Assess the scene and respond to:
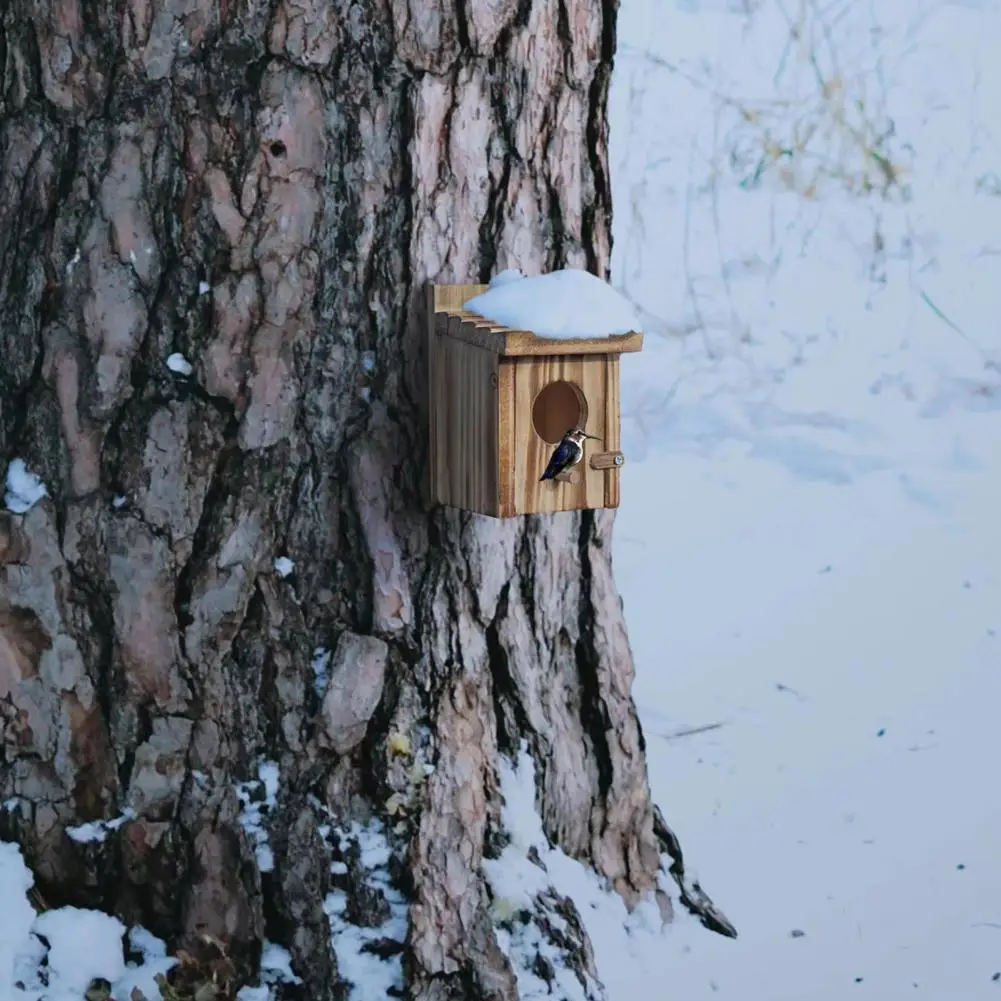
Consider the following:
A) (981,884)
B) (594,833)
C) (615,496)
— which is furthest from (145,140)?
(981,884)

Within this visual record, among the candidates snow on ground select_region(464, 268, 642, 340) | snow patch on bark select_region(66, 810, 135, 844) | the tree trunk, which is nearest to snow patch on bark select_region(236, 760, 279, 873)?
the tree trunk

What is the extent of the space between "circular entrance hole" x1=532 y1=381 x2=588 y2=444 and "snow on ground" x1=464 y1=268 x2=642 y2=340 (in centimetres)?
10

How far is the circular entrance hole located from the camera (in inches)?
68.3

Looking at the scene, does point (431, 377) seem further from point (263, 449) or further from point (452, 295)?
point (263, 449)

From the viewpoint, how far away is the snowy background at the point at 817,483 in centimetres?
245

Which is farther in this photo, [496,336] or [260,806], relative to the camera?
[260,806]

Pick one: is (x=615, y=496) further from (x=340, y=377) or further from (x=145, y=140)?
(x=145, y=140)

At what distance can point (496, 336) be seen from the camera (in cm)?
159

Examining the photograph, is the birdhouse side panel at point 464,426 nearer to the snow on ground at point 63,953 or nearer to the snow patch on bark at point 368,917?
the snow patch on bark at point 368,917

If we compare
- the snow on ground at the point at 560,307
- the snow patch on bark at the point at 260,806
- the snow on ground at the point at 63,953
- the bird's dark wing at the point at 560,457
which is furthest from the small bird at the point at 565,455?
the snow on ground at the point at 63,953

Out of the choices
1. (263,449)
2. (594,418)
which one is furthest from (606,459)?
(263,449)

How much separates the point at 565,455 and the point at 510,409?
84 mm

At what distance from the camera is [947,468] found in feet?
9.18

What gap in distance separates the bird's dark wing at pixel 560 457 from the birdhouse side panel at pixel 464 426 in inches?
2.6
